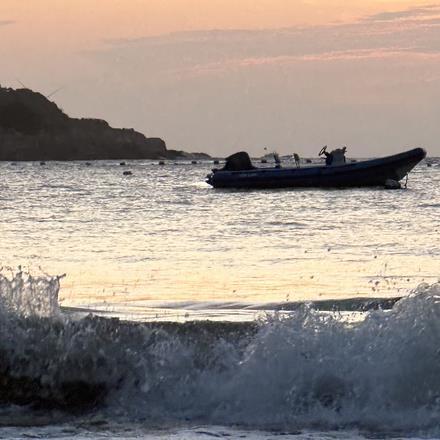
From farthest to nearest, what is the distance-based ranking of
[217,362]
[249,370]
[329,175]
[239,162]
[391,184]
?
[239,162]
[391,184]
[329,175]
[217,362]
[249,370]

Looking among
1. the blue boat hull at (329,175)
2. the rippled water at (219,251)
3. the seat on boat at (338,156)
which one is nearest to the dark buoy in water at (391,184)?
the blue boat hull at (329,175)

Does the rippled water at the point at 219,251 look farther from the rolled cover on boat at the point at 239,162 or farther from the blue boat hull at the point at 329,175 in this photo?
→ the rolled cover on boat at the point at 239,162

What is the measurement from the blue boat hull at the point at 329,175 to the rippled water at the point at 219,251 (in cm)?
1628

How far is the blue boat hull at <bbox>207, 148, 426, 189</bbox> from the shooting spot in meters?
67.8

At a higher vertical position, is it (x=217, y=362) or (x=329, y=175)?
(x=329, y=175)

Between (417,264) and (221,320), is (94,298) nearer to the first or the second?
(221,320)

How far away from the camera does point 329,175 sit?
6744 cm

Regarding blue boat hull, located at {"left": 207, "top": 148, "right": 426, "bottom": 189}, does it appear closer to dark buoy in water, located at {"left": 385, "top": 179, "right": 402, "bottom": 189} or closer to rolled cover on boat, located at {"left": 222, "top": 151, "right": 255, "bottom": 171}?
dark buoy in water, located at {"left": 385, "top": 179, "right": 402, "bottom": 189}

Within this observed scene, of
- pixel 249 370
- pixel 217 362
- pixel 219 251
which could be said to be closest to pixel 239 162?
pixel 219 251

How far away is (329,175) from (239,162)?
11023 millimetres

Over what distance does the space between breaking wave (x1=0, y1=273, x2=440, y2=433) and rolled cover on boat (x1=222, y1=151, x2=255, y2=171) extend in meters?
65.2

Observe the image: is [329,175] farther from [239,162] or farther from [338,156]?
[239,162]

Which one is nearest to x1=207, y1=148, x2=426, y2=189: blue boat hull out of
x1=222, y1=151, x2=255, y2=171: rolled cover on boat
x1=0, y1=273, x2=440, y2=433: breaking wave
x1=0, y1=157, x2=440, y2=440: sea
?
x1=222, y1=151, x2=255, y2=171: rolled cover on boat

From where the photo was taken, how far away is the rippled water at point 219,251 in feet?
56.7
